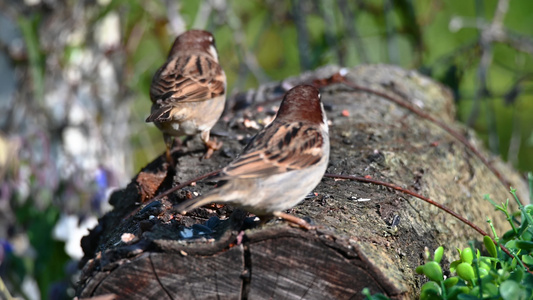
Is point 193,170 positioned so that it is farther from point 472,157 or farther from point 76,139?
point 76,139

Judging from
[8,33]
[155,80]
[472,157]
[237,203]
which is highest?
[8,33]

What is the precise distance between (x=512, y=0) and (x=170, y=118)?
27.3 ft

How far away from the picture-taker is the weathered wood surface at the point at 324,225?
7.01ft

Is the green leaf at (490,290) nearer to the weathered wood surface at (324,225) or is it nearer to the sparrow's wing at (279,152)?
the weathered wood surface at (324,225)

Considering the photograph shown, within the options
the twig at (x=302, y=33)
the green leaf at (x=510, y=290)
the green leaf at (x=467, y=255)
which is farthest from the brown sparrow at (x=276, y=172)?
the twig at (x=302, y=33)

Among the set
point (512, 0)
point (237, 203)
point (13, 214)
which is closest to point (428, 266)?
point (237, 203)

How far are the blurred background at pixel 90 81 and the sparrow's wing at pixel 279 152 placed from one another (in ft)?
4.76

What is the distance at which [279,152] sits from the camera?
2.49 metres

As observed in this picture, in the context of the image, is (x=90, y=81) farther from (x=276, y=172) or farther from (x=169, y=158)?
(x=276, y=172)

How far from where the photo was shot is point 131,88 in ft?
19.9

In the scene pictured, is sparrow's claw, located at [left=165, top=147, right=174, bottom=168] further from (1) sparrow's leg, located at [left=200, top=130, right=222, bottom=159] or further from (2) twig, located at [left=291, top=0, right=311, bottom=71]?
(2) twig, located at [left=291, top=0, right=311, bottom=71]

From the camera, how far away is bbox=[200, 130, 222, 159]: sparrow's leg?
3.53 m

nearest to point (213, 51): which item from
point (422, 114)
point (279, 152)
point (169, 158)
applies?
point (169, 158)

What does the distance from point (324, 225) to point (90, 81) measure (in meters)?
4.06
